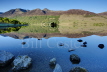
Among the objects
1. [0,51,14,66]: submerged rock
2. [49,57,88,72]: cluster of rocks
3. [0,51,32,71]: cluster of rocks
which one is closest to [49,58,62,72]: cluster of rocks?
[49,57,88,72]: cluster of rocks

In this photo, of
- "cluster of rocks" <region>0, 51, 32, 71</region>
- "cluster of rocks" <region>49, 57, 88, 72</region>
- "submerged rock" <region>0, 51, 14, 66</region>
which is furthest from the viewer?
"submerged rock" <region>0, 51, 14, 66</region>

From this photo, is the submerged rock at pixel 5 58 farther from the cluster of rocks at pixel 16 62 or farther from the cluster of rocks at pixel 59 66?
the cluster of rocks at pixel 59 66

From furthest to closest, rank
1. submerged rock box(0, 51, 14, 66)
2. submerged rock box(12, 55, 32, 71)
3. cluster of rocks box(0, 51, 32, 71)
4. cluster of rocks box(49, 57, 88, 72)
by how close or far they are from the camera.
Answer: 1. submerged rock box(0, 51, 14, 66)
2. cluster of rocks box(0, 51, 32, 71)
3. submerged rock box(12, 55, 32, 71)
4. cluster of rocks box(49, 57, 88, 72)

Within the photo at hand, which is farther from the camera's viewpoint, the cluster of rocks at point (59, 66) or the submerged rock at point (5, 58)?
the submerged rock at point (5, 58)

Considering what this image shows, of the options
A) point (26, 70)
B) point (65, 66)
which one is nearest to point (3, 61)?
point (26, 70)

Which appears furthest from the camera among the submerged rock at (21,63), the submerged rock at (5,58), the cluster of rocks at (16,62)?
the submerged rock at (5,58)

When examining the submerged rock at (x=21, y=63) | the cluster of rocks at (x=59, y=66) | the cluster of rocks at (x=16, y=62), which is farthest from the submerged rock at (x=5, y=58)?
the cluster of rocks at (x=59, y=66)

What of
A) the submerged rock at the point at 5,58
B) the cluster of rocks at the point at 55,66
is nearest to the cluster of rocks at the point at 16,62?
the submerged rock at the point at 5,58

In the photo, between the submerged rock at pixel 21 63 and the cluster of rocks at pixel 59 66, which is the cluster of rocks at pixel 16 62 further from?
the cluster of rocks at pixel 59 66

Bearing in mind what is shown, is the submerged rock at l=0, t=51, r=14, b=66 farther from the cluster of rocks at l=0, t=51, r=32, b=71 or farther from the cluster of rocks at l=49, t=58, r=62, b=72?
the cluster of rocks at l=49, t=58, r=62, b=72

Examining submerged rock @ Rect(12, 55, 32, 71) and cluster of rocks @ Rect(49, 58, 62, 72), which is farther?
submerged rock @ Rect(12, 55, 32, 71)

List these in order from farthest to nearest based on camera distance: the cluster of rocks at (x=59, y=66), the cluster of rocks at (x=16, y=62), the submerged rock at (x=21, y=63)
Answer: the cluster of rocks at (x=16, y=62) < the submerged rock at (x=21, y=63) < the cluster of rocks at (x=59, y=66)

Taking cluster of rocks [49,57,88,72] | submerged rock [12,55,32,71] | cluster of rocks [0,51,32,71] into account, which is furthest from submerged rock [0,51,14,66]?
cluster of rocks [49,57,88,72]

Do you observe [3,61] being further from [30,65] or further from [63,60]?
[63,60]
